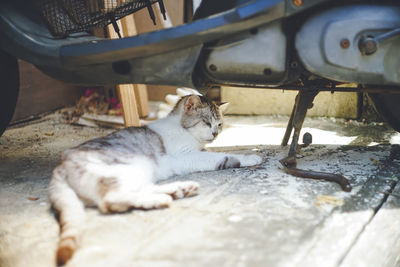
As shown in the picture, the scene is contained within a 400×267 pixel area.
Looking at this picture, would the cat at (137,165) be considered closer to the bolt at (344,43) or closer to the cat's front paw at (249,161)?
the cat's front paw at (249,161)

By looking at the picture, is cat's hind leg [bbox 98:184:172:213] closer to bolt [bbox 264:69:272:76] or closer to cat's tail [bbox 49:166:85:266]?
cat's tail [bbox 49:166:85:266]

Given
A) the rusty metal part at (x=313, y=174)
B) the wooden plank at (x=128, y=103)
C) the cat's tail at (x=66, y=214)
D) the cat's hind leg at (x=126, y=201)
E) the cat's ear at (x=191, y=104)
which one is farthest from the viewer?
the wooden plank at (x=128, y=103)

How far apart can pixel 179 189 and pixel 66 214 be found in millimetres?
505

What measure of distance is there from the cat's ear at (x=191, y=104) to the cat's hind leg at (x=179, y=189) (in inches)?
26.0

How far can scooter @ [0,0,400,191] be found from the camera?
1.54 meters

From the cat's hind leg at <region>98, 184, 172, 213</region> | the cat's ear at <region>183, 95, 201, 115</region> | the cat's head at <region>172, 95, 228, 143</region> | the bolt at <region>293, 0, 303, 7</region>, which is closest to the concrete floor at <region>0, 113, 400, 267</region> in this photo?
the cat's hind leg at <region>98, 184, 172, 213</region>

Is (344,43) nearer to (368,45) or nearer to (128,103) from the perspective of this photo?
(368,45)

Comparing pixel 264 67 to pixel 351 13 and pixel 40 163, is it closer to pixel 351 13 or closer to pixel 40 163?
pixel 351 13

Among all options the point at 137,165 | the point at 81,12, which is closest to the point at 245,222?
the point at 137,165

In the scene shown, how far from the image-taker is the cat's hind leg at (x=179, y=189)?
160cm

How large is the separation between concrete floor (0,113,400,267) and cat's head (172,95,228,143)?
0.30 meters

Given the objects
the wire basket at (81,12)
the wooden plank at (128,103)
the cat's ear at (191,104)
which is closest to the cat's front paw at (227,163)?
the cat's ear at (191,104)

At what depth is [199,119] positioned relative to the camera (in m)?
2.15

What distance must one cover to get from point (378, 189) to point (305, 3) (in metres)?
0.95
